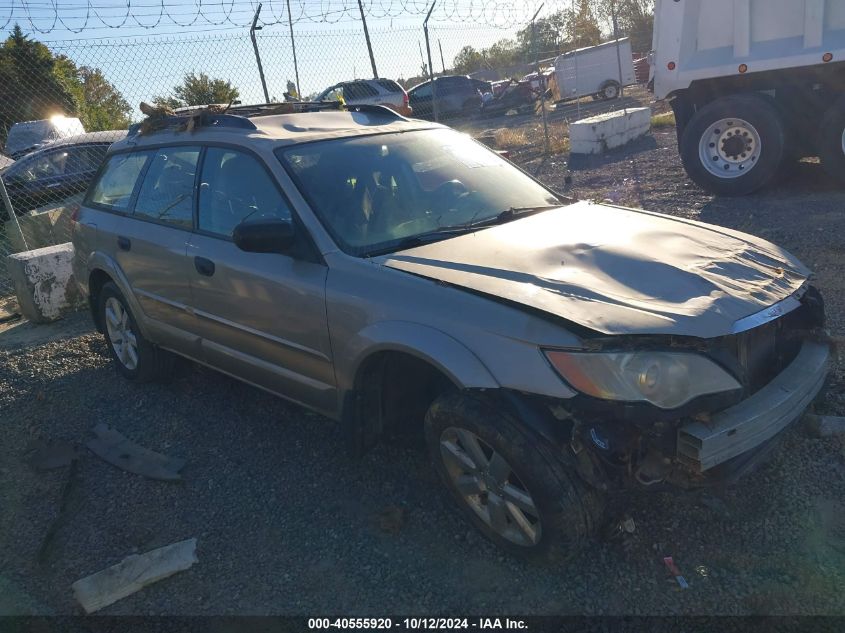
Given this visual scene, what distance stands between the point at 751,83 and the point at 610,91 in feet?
56.1

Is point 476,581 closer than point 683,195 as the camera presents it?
Yes

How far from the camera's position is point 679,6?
27.0 feet

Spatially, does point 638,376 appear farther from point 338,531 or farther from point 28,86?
point 28,86

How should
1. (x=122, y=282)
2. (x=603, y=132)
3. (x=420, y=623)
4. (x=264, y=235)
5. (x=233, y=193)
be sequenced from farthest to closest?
(x=603, y=132) < (x=122, y=282) < (x=233, y=193) < (x=264, y=235) < (x=420, y=623)

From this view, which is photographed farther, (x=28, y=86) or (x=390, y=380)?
(x=28, y=86)

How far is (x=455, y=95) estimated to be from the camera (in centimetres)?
2436

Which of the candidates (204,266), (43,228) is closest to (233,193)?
(204,266)

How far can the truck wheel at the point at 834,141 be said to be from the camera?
24.2 feet

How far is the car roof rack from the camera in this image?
13.4 ft

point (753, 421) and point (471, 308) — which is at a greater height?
point (471, 308)

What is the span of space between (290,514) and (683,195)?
7.10m

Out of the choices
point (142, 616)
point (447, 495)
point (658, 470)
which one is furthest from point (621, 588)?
point (142, 616)

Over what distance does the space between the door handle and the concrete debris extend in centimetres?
109

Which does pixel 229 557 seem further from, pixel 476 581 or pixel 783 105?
pixel 783 105
